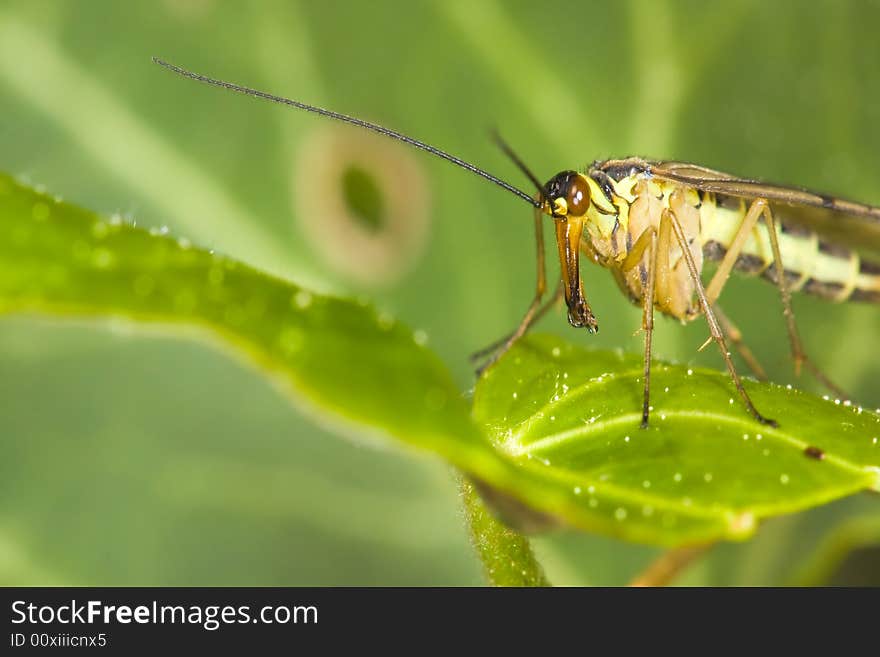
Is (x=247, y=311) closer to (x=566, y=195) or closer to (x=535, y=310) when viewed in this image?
(x=566, y=195)

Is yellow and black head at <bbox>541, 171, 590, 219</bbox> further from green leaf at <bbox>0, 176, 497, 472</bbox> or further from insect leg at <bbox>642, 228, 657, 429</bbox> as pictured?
green leaf at <bbox>0, 176, 497, 472</bbox>

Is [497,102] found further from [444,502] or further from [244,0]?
[444,502]

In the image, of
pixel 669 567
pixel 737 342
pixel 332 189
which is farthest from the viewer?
pixel 332 189

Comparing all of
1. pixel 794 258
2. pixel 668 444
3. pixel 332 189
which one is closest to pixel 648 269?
pixel 794 258

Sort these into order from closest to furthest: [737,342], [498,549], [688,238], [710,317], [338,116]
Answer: [498,549], [338,116], [710,317], [688,238], [737,342]

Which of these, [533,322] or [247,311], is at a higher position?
[533,322]

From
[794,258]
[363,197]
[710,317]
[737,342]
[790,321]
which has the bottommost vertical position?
[710,317]

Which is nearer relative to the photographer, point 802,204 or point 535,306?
point 802,204

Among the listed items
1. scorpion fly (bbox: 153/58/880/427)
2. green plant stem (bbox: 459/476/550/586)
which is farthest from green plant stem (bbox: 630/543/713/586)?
green plant stem (bbox: 459/476/550/586)
